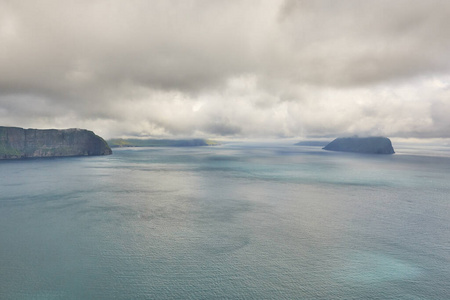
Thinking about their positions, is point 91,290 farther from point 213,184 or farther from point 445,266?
point 213,184

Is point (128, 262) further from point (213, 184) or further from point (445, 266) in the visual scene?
point (213, 184)

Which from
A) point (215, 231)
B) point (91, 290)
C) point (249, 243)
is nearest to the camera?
point (91, 290)

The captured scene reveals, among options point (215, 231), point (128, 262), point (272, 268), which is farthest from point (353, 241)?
point (128, 262)

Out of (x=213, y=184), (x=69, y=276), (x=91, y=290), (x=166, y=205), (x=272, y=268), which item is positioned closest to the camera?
(x=91, y=290)

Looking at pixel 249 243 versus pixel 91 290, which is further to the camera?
pixel 249 243

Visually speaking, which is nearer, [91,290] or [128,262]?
[91,290]

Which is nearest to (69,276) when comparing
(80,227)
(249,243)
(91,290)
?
(91,290)

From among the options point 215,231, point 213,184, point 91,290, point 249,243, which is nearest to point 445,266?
point 249,243

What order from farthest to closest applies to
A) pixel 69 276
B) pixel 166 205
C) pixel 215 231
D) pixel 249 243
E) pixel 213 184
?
1. pixel 213 184
2. pixel 166 205
3. pixel 215 231
4. pixel 249 243
5. pixel 69 276

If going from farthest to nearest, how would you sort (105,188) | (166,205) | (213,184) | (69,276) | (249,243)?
(213,184) < (105,188) < (166,205) < (249,243) < (69,276)
